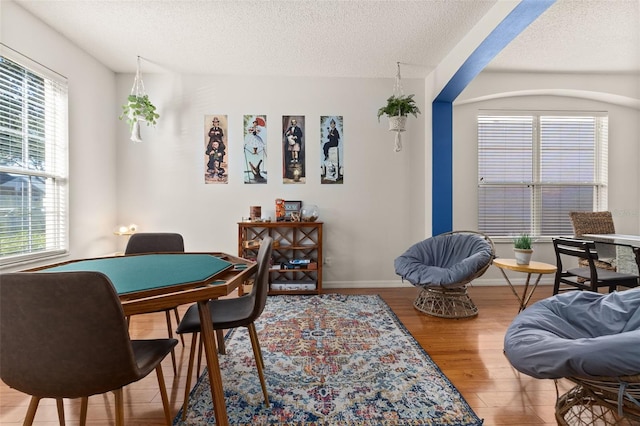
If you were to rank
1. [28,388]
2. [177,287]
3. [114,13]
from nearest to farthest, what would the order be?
1. [28,388]
2. [177,287]
3. [114,13]

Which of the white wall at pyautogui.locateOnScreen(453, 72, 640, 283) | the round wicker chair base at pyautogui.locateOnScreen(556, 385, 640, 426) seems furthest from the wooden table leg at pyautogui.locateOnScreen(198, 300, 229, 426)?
the white wall at pyautogui.locateOnScreen(453, 72, 640, 283)

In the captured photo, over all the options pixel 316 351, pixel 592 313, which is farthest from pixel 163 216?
pixel 592 313

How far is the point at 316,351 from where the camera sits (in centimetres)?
232

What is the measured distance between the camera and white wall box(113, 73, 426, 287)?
3971mm

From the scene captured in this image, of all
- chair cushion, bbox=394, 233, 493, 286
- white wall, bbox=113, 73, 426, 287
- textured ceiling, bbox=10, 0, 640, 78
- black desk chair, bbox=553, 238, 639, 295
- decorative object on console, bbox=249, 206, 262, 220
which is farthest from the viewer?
white wall, bbox=113, 73, 426, 287

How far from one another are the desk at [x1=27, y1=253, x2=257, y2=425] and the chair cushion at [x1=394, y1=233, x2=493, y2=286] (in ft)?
6.16

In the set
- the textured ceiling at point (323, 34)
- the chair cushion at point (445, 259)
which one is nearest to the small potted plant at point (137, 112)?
the textured ceiling at point (323, 34)

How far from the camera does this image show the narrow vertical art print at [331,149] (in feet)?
13.3

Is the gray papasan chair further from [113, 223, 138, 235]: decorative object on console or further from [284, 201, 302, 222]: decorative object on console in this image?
[113, 223, 138, 235]: decorative object on console

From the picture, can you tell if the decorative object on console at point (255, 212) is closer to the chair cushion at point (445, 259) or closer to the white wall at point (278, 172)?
the white wall at point (278, 172)

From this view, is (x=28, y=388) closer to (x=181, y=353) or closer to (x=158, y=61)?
(x=181, y=353)

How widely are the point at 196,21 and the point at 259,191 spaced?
6.54 ft

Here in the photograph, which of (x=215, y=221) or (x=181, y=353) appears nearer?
(x=181, y=353)

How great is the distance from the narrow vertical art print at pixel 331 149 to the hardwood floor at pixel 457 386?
81.4 inches
